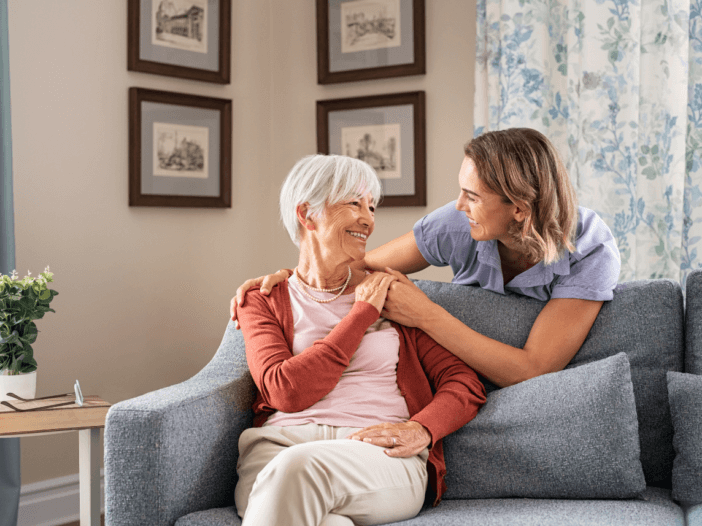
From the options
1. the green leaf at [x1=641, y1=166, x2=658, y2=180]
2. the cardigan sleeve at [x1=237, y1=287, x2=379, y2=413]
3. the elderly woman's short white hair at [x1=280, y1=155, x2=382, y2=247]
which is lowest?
the cardigan sleeve at [x1=237, y1=287, x2=379, y2=413]

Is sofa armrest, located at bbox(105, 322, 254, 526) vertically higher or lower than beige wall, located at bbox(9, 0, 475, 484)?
lower

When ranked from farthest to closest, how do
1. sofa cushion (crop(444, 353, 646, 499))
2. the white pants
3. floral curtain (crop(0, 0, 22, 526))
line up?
1. floral curtain (crop(0, 0, 22, 526))
2. sofa cushion (crop(444, 353, 646, 499))
3. the white pants

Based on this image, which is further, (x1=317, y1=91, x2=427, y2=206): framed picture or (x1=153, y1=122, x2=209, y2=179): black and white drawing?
(x1=317, y1=91, x2=427, y2=206): framed picture

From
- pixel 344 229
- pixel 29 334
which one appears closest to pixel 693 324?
pixel 344 229

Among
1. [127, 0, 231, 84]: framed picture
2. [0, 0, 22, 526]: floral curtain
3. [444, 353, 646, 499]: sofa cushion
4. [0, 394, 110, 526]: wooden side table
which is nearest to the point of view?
[444, 353, 646, 499]: sofa cushion

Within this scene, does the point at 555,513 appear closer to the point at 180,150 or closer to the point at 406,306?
the point at 406,306

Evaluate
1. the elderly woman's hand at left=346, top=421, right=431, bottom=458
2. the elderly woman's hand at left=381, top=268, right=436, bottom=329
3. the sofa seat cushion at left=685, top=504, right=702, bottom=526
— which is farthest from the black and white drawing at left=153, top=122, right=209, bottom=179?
the sofa seat cushion at left=685, top=504, right=702, bottom=526

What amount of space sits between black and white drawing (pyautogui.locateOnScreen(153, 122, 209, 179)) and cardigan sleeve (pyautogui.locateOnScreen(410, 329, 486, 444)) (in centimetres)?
148

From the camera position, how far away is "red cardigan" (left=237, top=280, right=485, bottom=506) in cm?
148

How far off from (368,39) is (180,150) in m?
0.91

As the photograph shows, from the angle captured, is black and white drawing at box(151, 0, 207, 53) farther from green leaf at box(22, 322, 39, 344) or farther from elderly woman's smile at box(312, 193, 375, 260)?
elderly woman's smile at box(312, 193, 375, 260)

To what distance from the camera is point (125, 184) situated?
2625mm

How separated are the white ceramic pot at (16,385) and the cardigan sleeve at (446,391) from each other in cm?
108

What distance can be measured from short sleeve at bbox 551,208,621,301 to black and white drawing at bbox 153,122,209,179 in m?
1.67
